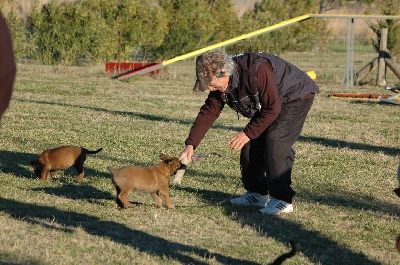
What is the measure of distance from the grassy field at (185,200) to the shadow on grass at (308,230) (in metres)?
0.01

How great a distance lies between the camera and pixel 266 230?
6543 millimetres

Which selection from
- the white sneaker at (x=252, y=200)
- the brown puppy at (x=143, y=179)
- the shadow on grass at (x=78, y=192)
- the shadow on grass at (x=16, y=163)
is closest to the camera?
the brown puppy at (x=143, y=179)

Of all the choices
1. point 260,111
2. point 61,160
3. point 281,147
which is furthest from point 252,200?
point 61,160

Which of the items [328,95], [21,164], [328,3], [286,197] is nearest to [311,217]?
[286,197]

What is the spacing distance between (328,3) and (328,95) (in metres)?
34.7

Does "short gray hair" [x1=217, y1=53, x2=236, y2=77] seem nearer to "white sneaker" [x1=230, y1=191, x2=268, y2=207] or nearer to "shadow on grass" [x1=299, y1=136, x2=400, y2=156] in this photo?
"white sneaker" [x1=230, y1=191, x2=268, y2=207]

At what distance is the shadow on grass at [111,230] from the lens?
5.57 metres

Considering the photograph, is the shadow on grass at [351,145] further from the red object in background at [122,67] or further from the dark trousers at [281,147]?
the red object in background at [122,67]

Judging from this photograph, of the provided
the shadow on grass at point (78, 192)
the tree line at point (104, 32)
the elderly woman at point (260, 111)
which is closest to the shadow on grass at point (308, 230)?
the elderly woman at point (260, 111)

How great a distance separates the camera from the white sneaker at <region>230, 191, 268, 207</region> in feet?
24.5

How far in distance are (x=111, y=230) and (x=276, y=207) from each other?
1640 mm

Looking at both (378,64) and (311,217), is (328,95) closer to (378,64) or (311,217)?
(378,64)

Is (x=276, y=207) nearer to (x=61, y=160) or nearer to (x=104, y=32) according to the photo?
(x=61, y=160)

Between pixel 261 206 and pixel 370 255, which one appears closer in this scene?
pixel 370 255
